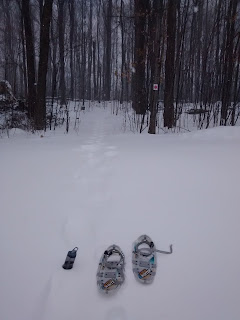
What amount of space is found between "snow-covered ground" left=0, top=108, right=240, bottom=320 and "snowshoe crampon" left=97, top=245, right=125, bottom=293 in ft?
0.16

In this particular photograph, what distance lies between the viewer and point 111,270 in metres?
1.61

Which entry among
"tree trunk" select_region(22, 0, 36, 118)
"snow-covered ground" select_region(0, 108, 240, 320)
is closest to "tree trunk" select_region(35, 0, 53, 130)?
"tree trunk" select_region(22, 0, 36, 118)

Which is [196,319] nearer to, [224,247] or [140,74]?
[224,247]

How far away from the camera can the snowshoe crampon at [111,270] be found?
1507 millimetres

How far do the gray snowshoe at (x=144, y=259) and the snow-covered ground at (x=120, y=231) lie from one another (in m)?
0.05

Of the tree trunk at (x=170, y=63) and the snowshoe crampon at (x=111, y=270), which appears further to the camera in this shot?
the tree trunk at (x=170, y=63)

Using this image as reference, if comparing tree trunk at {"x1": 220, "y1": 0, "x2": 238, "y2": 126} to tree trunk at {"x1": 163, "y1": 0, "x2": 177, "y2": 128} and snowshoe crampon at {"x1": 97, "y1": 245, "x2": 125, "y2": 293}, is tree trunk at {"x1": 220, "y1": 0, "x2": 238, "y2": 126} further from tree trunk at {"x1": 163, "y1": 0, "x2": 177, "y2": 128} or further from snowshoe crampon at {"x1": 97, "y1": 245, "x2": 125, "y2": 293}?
snowshoe crampon at {"x1": 97, "y1": 245, "x2": 125, "y2": 293}

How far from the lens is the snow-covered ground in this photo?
4.59ft

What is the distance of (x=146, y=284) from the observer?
5.08 feet

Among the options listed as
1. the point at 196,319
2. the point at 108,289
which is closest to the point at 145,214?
the point at 108,289

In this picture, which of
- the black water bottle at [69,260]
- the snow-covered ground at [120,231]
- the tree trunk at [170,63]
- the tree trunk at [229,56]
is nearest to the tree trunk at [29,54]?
the tree trunk at [170,63]

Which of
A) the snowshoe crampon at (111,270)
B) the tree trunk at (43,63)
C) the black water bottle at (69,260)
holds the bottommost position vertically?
the snowshoe crampon at (111,270)

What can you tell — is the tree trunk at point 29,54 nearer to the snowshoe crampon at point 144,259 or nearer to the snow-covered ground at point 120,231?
the snow-covered ground at point 120,231

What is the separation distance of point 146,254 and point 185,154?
243cm
